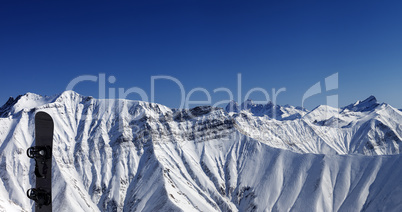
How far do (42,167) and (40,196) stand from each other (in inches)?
46.9

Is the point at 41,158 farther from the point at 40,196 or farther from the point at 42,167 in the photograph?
the point at 40,196

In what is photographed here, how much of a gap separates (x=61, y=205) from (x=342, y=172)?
169281mm

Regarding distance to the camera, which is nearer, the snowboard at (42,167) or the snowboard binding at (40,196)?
the snowboard at (42,167)

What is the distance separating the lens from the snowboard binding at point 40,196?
1338cm

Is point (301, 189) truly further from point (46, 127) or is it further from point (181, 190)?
point (46, 127)

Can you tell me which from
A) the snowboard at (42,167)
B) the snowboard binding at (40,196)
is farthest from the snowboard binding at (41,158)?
the snowboard binding at (40,196)

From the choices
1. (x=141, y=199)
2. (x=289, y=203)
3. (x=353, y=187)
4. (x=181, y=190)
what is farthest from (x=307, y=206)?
(x=141, y=199)

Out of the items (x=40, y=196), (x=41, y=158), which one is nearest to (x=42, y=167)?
(x=41, y=158)

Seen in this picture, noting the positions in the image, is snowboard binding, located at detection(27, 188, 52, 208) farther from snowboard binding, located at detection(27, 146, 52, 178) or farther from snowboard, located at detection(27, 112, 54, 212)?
snowboard binding, located at detection(27, 146, 52, 178)

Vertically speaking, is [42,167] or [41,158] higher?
[41,158]

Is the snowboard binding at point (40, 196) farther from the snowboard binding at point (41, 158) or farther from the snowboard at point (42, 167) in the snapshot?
the snowboard binding at point (41, 158)

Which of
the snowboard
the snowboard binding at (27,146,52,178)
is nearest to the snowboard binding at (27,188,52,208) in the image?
the snowboard

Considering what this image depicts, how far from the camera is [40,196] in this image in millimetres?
13398

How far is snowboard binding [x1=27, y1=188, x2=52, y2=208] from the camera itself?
13.4m
